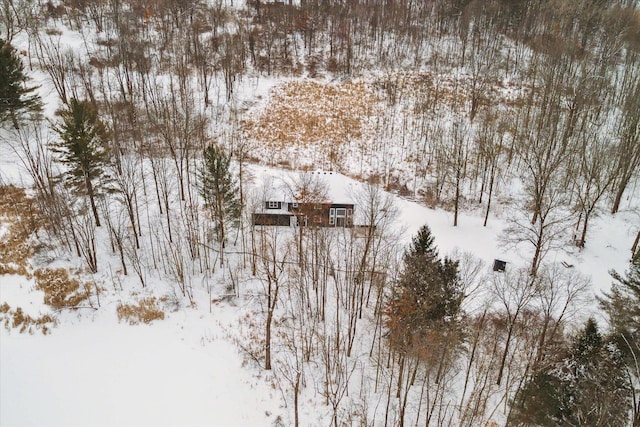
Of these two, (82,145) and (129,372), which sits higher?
(82,145)

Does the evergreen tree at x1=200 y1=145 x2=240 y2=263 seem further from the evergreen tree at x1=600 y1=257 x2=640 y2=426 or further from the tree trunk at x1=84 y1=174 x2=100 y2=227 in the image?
the evergreen tree at x1=600 y1=257 x2=640 y2=426

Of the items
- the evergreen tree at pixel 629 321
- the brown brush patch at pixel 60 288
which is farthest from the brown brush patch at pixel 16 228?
the evergreen tree at pixel 629 321

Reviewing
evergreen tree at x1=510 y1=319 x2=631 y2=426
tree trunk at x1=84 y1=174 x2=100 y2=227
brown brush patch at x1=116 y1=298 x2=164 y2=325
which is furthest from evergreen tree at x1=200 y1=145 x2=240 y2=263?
evergreen tree at x1=510 y1=319 x2=631 y2=426

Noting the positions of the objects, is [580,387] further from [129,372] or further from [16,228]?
[16,228]

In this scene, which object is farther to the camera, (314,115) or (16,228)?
(314,115)

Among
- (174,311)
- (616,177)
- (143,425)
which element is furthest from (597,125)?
(143,425)

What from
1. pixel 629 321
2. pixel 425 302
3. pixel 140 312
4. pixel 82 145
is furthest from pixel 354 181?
pixel 629 321

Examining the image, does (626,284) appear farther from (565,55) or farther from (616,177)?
(565,55)
